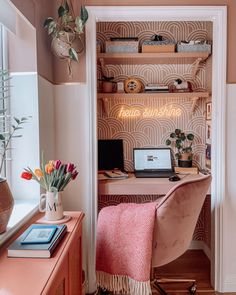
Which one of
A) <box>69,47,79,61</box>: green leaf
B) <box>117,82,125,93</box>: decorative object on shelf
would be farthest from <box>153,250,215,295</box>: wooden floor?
<box>69,47,79,61</box>: green leaf

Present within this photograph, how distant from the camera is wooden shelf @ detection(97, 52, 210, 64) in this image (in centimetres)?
259

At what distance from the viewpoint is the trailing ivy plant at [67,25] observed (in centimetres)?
194

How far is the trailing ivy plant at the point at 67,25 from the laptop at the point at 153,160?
1300mm

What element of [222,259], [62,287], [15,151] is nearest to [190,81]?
[222,259]

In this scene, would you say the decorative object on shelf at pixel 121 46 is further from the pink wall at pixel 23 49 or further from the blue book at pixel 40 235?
the blue book at pixel 40 235

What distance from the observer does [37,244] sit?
3.89ft

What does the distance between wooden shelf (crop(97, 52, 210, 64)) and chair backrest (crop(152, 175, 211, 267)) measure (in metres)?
1.28

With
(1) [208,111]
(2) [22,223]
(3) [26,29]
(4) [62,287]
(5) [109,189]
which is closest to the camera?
(4) [62,287]

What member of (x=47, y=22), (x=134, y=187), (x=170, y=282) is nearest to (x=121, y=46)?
(x=47, y=22)

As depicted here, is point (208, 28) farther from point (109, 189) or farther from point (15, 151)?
point (15, 151)

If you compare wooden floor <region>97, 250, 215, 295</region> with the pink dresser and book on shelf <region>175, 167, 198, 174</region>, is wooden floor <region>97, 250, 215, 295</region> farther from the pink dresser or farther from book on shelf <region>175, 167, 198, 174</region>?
the pink dresser

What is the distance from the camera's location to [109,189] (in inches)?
94.0

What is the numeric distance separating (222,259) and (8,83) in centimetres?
203

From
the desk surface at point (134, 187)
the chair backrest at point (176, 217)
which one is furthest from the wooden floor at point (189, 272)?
the desk surface at point (134, 187)
